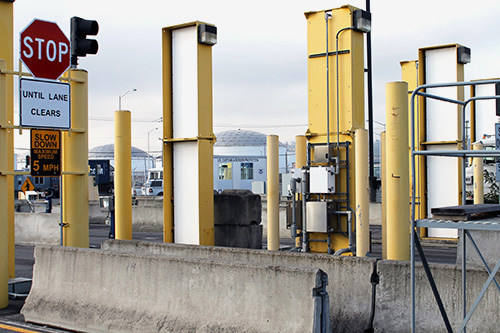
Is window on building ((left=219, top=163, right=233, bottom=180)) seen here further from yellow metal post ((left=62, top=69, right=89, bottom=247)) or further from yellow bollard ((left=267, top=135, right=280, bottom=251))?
yellow metal post ((left=62, top=69, right=89, bottom=247))

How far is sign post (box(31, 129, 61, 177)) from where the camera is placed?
10.0m

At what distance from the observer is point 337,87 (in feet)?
40.9

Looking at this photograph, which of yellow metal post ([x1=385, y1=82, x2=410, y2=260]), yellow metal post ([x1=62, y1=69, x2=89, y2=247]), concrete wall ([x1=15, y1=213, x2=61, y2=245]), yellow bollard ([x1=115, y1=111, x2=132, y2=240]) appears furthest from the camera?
concrete wall ([x1=15, y1=213, x2=61, y2=245])

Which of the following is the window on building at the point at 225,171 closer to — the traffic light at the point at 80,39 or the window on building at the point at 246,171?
the window on building at the point at 246,171

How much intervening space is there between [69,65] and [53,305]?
14.0ft

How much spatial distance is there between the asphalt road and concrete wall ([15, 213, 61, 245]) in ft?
2.49

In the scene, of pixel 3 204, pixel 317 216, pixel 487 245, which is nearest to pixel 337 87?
pixel 317 216

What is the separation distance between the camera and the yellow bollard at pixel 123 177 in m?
11.9

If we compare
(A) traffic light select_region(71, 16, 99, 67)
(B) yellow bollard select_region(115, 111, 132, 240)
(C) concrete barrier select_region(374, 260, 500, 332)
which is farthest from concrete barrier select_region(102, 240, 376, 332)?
(A) traffic light select_region(71, 16, 99, 67)

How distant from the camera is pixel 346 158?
1255 cm

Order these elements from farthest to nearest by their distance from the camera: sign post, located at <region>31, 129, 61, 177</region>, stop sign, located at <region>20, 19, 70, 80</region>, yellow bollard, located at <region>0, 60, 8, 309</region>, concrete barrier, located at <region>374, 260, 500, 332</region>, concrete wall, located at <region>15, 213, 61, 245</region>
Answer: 1. concrete wall, located at <region>15, 213, 61, 245</region>
2. sign post, located at <region>31, 129, 61, 177</region>
3. stop sign, located at <region>20, 19, 70, 80</region>
4. yellow bollard, located at <region>0, 60, 8, 309</region>
5. concrete barrier, located at <region>374, 260, 500, 332</region>

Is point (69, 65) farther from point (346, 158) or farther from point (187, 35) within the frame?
point (346, 158)

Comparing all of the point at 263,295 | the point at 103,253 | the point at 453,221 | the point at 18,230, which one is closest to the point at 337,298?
the point at 263,295

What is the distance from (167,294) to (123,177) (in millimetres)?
5364
